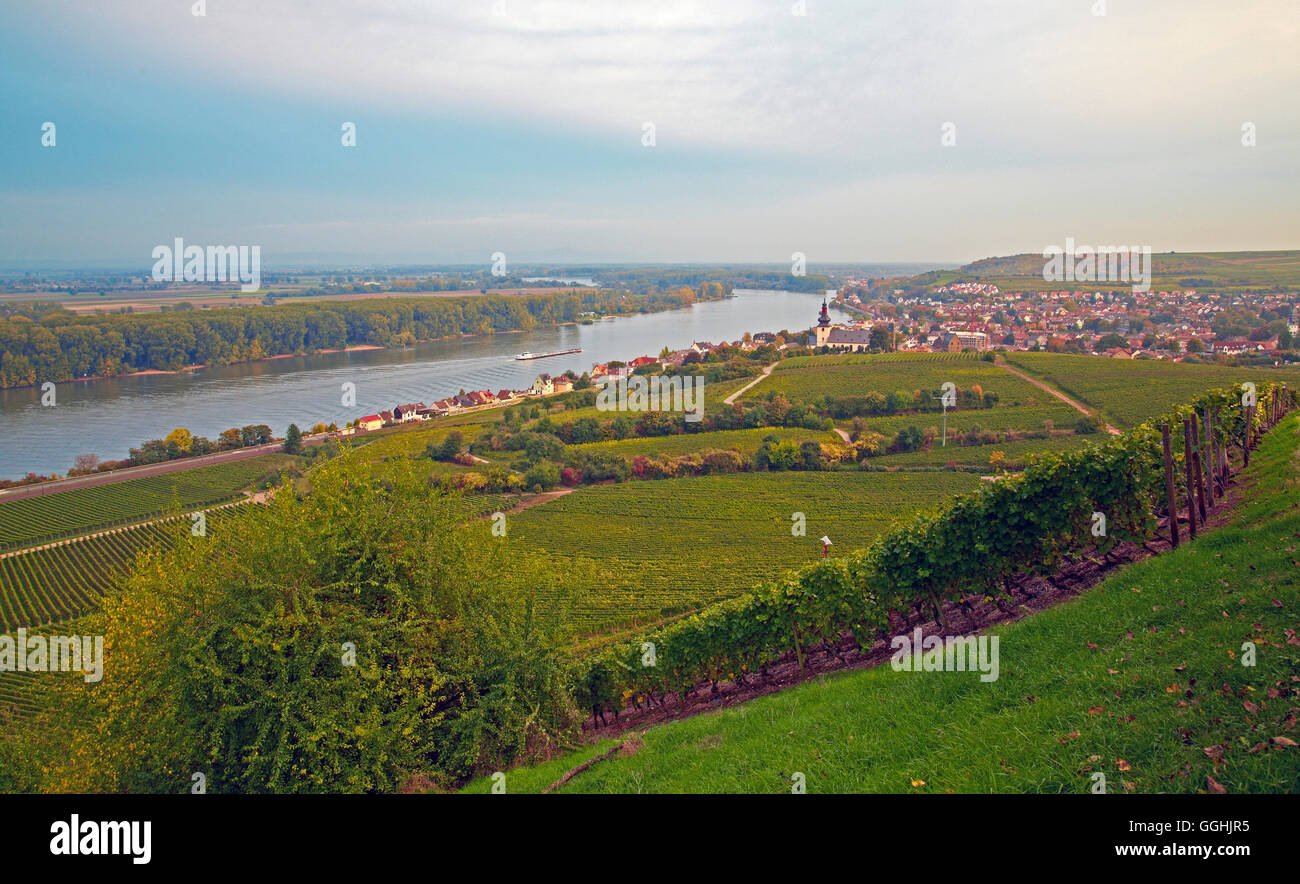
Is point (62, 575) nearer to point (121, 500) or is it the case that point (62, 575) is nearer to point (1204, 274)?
point (121, 500)

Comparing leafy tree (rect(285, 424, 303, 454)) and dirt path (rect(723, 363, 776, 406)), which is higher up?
dirt path (rect(723, 363, 776, 406))

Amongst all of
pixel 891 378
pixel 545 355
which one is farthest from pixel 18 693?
pixel 545 355

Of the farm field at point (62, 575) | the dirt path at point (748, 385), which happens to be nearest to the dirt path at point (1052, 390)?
the dirt path at point (748, 385)

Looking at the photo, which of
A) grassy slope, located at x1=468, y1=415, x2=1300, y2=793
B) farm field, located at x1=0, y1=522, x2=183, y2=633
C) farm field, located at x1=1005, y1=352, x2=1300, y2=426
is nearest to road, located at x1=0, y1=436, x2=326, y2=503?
farm field, located at x1=0, y1=522, x2=183, y2=633

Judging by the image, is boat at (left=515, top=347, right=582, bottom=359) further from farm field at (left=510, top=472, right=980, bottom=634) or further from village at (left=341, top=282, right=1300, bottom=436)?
farm field at (left=510, top=472, right=980, bottom=634)

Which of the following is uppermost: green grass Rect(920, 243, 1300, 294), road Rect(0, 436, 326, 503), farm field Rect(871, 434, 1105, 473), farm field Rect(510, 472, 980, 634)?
green grass Rect(920, 243, 1300, 294)
